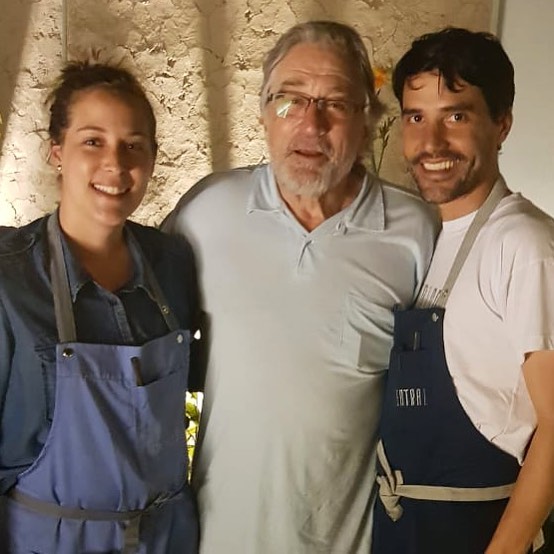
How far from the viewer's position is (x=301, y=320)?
4.34 ft

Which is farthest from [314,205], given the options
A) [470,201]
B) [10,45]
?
[10,45]

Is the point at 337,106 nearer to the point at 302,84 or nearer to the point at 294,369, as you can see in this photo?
the point at 302,84

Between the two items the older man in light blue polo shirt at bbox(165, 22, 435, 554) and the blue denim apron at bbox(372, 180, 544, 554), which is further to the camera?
the older man in light blue polo shirt at bbox(165, 22, 435, 554)

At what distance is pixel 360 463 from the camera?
53.4 inches

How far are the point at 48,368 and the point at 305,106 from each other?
668mm

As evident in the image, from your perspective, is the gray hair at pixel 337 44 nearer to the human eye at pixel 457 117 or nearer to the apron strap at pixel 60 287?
the human eye at pixel 457 117

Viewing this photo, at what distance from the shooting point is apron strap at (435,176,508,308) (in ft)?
3.95

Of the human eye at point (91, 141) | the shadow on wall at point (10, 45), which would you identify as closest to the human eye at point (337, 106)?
the human eye at point (91, 141)

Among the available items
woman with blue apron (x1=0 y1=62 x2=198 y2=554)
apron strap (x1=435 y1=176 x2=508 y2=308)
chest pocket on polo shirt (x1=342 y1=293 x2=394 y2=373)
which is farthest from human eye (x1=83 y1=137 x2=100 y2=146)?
apron strap (x1=435 y1=176 x2=508 y2=308)

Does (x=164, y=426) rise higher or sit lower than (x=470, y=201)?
lower

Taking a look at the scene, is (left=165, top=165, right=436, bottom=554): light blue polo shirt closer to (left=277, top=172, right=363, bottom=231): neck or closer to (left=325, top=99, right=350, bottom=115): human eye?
(left=277, top=172, right=363, bottom=231): neck

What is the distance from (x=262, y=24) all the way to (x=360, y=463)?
4.09 ft

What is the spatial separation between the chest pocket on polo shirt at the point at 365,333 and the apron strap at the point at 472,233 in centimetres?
15

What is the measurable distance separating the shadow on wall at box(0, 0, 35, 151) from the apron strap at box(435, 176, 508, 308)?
1313mm
